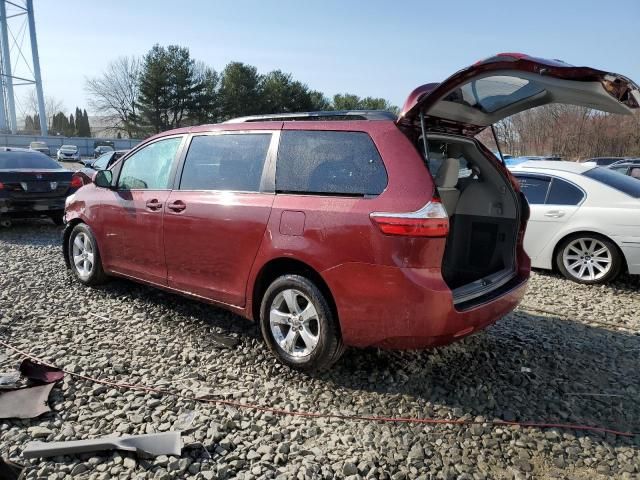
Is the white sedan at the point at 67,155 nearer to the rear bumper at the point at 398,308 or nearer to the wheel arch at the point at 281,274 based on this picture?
the wheel arch at the point at 281,274

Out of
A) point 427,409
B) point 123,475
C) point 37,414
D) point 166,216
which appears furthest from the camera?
point 166,216

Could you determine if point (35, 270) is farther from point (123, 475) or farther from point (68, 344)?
point (123, 475)

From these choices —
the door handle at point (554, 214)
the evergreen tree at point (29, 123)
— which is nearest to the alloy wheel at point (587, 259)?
the door handle at point (554, 214)

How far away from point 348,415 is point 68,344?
2.36 metres

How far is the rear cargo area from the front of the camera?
382cm

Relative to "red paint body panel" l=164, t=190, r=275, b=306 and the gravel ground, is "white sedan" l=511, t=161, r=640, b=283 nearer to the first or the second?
the gravel ground

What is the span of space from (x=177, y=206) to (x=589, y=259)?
16.2ft

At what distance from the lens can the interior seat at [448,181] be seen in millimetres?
3727

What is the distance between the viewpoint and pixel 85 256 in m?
5.26

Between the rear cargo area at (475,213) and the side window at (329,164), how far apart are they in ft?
2.91

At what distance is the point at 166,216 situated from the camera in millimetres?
4121

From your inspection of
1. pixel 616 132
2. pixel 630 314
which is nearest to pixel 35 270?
pixel 630 314

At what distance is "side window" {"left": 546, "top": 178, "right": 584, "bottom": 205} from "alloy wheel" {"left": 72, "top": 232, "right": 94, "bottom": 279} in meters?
5.64

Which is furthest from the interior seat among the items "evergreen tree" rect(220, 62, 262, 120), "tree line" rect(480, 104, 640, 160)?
"evergreen tree" rect(220, 62, 262, 120)
